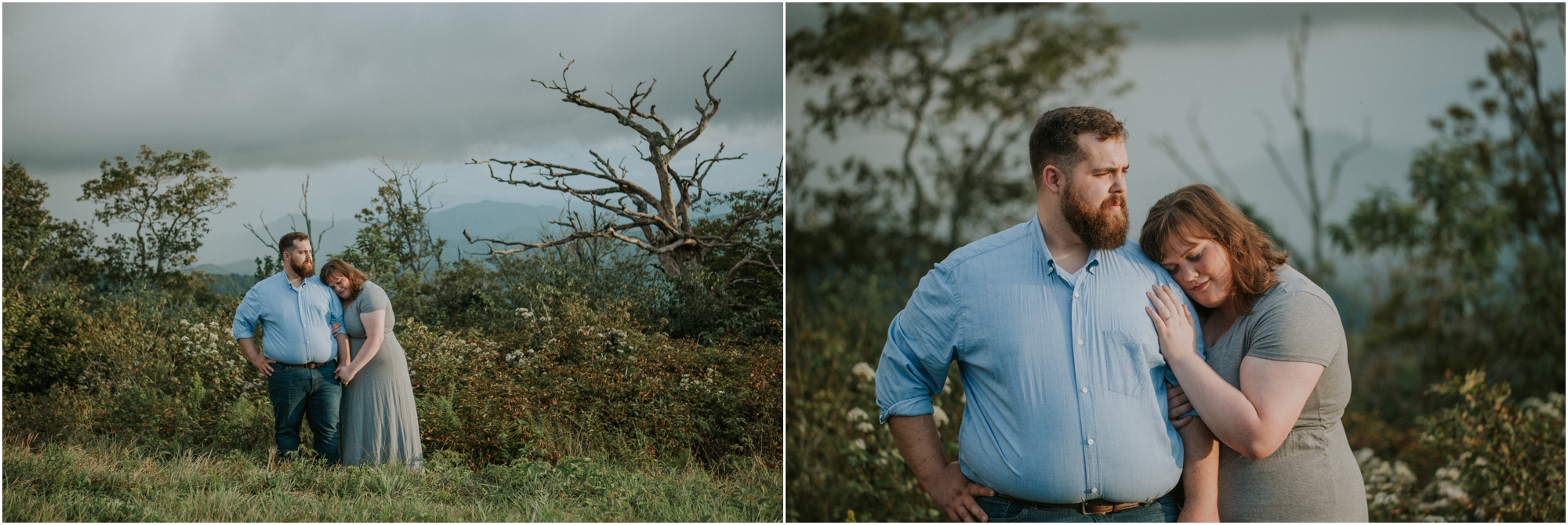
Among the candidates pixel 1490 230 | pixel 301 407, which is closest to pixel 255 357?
pixel 301 407

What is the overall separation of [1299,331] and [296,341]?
11.7ft

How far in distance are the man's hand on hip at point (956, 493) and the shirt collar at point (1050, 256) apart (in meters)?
0.54

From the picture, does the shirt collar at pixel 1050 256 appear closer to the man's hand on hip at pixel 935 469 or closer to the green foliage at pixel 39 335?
the man's hand on hip at pixel 935 469

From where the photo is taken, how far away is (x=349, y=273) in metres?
3.62

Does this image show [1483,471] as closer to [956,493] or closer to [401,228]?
[956,493]

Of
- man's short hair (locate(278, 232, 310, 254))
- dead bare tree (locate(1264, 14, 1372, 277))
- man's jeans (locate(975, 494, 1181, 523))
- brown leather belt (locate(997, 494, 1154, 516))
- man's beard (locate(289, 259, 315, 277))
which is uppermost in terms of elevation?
dead bare tree (locate(1264, 14, 1372, 277))

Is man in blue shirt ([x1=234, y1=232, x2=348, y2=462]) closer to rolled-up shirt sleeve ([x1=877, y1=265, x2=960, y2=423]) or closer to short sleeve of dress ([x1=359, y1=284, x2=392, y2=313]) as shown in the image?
short sleeve of dress ([x1=359, y1=284, x2=392, y2=313])

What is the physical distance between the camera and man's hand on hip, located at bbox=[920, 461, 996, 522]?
84.6 inches

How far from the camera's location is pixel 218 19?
3.73 metres

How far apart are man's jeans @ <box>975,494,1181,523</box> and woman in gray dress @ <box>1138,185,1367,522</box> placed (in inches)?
2.3

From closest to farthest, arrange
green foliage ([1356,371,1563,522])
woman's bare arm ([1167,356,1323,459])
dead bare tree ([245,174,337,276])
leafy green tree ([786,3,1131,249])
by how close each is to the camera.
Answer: woman's bare arm ([1167,356,1323,459]), dead bare tree ([245,174,337,276]), green foliage ([1356,371,1563,522]), leafy green tree ([786,3,1131,249])

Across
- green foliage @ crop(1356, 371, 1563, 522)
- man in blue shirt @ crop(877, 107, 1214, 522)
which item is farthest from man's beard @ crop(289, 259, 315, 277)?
green foliage @ crop(1356, 371, 1563, 522)

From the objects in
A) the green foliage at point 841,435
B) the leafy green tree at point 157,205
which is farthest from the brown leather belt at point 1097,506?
the leafy green tree at point 157,205

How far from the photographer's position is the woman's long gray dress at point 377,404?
3611 millimetres
